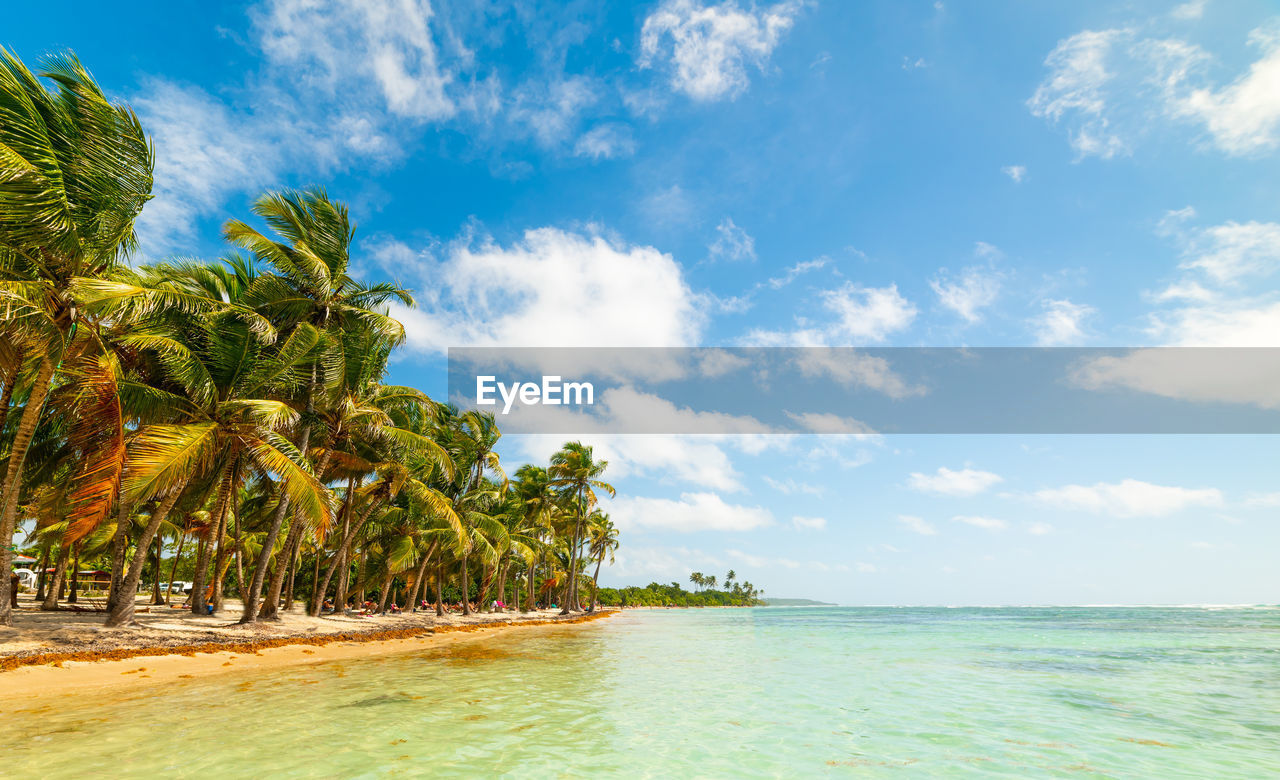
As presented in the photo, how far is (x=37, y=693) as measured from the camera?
30.2ft

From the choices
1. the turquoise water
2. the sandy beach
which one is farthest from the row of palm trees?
the turquoise water

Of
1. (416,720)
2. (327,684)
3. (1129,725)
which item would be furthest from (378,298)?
(1129,725)

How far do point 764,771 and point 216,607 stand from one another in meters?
26.4

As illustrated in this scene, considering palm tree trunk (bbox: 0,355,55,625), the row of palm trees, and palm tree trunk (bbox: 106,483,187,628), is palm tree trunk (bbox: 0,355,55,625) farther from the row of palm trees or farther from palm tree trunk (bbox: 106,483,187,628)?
palm tree trunk (bbox: 106,483,187,628)

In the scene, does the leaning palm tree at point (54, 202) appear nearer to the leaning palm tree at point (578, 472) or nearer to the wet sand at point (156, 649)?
the wet sand at point (156, 649)

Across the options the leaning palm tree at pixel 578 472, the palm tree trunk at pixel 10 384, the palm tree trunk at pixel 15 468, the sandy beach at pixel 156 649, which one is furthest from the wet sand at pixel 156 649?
the leaning palm tree at pixel 578 472

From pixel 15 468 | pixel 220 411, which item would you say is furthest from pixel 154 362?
pixel 15 468

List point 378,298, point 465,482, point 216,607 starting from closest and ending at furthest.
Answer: point 378,298
point 216,607
point 465,482

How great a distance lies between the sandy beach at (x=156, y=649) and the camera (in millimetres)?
10242

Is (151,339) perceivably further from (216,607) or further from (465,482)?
(465,482)

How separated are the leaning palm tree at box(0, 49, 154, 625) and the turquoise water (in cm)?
690

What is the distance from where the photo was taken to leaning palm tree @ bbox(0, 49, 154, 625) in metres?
10.5

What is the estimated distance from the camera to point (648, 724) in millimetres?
8992

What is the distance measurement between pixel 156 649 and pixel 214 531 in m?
7.88
